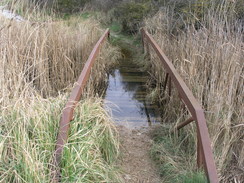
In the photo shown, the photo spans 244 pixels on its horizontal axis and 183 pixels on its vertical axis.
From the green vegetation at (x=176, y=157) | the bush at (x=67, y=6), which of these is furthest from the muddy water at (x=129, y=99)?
the bush at (x=67, y=6)

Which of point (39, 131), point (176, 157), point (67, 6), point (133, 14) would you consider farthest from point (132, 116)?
point (67, 6)

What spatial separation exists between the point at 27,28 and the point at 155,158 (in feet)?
8.68

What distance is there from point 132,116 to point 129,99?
864 millimetres

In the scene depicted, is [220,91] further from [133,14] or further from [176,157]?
[133,14]

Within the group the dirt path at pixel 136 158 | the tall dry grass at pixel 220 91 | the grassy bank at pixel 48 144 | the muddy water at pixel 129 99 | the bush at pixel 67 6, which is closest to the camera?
the grassy bank at pixel 48 144

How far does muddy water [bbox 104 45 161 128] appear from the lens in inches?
194

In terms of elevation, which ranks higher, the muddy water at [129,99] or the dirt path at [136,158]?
the dirt path at [136,158]

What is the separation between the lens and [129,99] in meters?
6.01

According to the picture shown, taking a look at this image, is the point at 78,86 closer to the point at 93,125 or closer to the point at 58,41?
the point at 93,125

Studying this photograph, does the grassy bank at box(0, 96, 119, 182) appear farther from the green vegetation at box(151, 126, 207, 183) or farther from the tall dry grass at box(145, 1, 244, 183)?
the tall dry grass at box(145, 1, 244, 183)

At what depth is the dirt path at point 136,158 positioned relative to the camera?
10.5 feet

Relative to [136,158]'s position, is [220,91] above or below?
above

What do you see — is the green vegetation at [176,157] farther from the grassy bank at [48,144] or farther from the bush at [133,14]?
the bush at [133,14]

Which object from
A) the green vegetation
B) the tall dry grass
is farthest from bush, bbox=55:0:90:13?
the green vegetation
